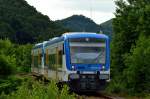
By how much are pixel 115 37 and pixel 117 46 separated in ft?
1.69

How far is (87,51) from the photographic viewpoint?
85.8 feet

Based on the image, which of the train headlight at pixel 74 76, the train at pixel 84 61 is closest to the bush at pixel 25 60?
the train at pixel 84 61

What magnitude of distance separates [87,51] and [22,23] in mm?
66227

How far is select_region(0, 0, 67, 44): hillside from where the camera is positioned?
287 feet

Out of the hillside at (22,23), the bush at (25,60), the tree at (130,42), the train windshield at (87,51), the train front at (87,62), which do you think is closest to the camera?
the tree at (130,42)

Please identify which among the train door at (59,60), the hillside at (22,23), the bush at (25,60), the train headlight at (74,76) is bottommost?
the train headlight at (74,76)

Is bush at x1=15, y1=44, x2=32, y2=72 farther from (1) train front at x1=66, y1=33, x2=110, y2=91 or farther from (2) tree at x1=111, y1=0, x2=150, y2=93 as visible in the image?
(1) train front at x1=66, y1=33, x2=110, y2=91

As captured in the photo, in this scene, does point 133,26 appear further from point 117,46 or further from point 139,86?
point 139,86

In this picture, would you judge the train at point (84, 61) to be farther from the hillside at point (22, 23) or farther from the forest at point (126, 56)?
the hillside at point (22, 23)

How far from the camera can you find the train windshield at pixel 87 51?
25953 mm

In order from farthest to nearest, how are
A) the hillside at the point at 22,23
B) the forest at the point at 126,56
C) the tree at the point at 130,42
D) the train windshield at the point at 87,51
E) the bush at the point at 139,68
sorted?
the hillside at the point at 22,23, the train windshield at the point at 87,51, the tree at the point at 130,42, the bush at the point at 139,68, the forest at the point at 126,56

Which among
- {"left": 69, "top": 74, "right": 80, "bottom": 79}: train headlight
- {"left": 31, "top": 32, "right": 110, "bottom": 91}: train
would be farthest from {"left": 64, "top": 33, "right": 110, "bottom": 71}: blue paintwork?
{"left": 69, "top": 74, "right": 80, "bottom": 79}: train headlight

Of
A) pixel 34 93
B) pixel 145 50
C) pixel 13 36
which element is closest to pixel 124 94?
pixel 145 50

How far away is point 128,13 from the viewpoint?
29.8 metres
